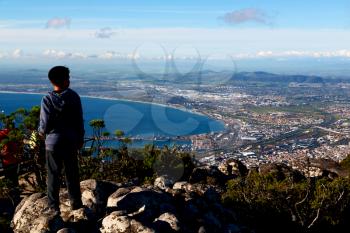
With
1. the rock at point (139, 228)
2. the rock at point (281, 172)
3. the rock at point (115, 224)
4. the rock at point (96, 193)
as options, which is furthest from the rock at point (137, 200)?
the rock at point (281, 172)

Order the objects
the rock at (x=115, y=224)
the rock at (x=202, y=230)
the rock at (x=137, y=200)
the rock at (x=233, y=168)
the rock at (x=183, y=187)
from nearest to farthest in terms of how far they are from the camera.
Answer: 1. the rock at (x=115, y=224)
2. the rock at (x=202, y=230)
3. the rock at (x=137, y=200)
4. the rock at (x=183, y=187)
5. the rock at (x=233, y=168)

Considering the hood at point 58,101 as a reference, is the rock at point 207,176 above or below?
below

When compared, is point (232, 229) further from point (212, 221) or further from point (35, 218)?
point (35, 218)

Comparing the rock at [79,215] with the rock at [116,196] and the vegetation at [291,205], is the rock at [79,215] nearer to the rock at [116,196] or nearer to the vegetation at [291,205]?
the rock at [116,196]

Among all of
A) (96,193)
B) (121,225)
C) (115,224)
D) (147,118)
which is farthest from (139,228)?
(147,118)

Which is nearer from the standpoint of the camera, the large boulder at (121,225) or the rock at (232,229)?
the large boulder at (121,225)

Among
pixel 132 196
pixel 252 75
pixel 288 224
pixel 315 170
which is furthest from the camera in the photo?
pixel 252 75

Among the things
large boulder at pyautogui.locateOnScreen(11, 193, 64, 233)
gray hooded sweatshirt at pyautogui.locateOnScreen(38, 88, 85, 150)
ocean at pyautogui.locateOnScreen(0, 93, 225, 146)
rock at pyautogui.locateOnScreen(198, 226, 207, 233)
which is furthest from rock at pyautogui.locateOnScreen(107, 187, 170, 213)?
ocean at pyautogui.locateOnScreen(0, 93, 225, 146)

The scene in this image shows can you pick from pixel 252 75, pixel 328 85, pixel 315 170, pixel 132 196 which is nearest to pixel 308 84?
pixel 328 85

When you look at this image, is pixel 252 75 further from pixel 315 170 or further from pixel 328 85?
pixel 315 170
